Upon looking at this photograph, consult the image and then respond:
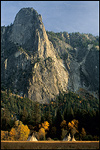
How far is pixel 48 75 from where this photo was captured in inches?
6206

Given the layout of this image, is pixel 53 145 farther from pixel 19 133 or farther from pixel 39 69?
pixel 39 69

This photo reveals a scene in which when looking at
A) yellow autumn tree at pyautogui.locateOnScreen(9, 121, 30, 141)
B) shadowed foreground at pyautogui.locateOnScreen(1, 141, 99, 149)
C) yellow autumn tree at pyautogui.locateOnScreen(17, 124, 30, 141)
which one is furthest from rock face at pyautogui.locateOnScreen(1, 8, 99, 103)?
shadowed foreground at pyautogui.locateOnScreen(1, 141, 99, 149)

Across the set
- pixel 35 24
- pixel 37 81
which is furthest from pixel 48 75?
pixel 35 24

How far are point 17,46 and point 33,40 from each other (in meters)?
21.5

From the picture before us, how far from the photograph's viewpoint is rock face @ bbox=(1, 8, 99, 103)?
14327 cm

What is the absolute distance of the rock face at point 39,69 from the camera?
5641 inches

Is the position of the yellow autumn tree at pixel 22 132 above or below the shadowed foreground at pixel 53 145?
below

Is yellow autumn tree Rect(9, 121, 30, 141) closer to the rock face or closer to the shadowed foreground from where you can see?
the shadowed foreground

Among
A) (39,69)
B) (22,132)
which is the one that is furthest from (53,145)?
(39,69)

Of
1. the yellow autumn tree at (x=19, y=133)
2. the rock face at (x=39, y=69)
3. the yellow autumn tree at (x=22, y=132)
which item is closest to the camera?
the yellow autumn tree at (x=19, y=133)

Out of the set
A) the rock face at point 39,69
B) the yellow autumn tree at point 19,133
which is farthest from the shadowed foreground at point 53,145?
the rock face at point 39,69

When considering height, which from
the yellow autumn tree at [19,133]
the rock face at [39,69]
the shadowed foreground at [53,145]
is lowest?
the yellow autumn tree at [19,133]

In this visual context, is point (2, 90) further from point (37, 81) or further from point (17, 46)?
point (17, 46)

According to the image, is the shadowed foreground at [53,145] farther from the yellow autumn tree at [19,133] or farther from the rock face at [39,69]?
the rock face at [39,69]
